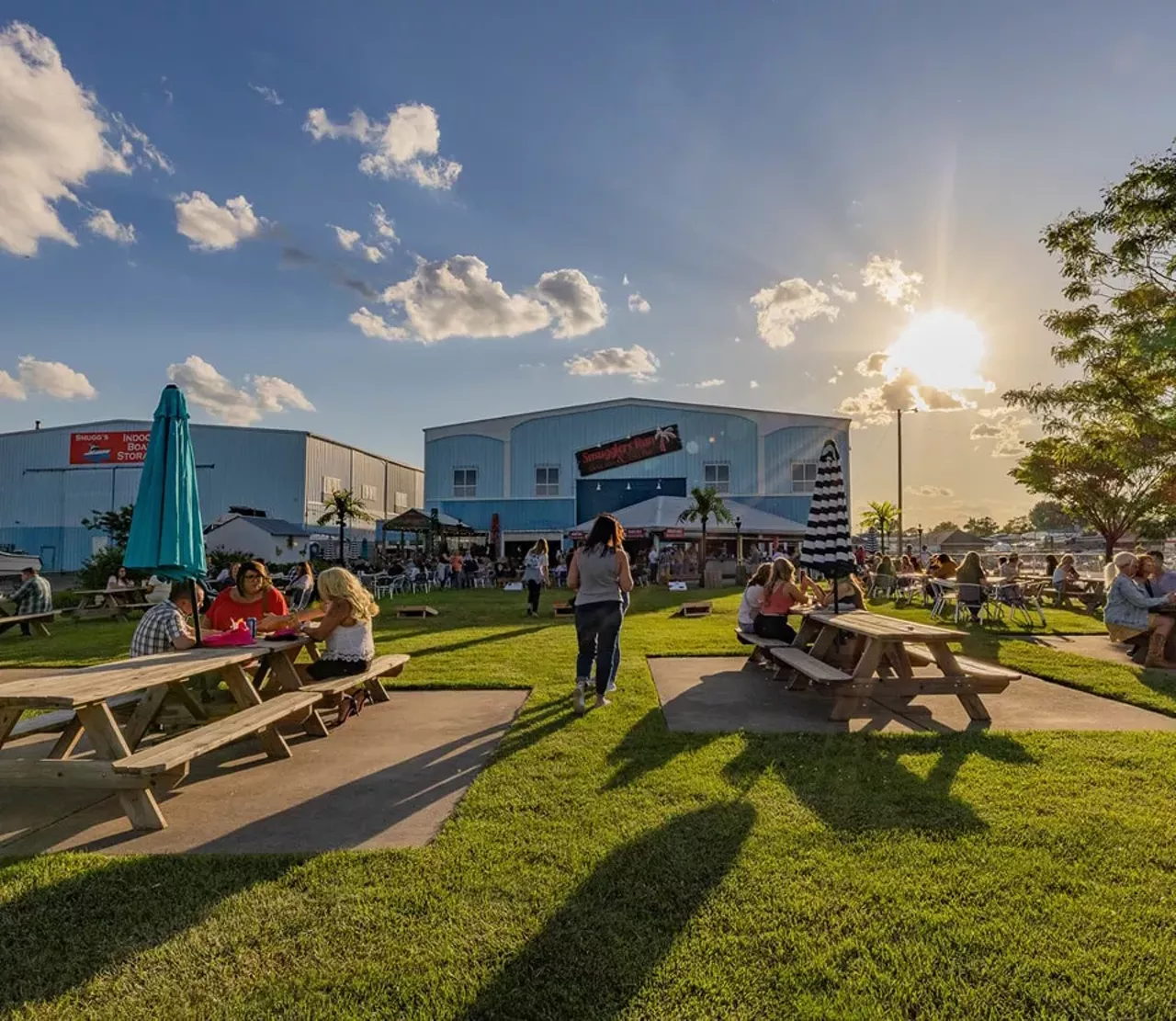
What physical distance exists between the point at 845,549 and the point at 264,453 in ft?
134

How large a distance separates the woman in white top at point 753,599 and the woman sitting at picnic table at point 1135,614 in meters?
4.60

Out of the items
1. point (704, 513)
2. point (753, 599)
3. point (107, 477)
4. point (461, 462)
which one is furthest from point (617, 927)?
point (107, 477)

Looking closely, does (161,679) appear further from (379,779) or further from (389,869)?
(389,869)

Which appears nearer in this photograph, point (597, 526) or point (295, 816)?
point (295, 816)

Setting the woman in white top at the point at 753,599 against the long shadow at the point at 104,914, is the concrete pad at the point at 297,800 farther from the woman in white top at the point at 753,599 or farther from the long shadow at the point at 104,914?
the woman in white top at the point at 753,599

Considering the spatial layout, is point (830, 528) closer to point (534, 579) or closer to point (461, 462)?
point (534, 579)

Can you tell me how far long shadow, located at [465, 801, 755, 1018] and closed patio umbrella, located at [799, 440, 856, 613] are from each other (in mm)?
4565

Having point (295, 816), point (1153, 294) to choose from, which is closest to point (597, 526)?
point (295, 816)

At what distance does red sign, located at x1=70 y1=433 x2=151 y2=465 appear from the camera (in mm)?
42062

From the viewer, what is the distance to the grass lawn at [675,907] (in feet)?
7.54

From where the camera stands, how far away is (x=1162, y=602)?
8.36 meters

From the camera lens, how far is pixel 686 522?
2894 centimetres

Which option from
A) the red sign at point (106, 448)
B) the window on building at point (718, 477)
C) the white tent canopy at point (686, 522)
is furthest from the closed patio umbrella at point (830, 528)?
the red sign at point (106, 448)

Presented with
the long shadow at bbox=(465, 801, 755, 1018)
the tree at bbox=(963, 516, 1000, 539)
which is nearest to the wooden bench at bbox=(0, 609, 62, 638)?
the long shadow at bbox=(465, 801, 755, 1018)
